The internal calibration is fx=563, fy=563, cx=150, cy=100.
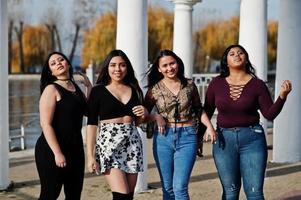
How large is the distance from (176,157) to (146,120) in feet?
1.42

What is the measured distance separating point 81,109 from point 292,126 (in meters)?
6.66

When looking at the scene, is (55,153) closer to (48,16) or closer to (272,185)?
(272,185)

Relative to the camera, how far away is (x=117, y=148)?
16.0 feet

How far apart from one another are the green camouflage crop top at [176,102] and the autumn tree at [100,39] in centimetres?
6461

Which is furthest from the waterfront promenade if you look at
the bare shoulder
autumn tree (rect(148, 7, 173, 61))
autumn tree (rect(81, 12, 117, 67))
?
autumn tree (rect(81, 12, 117, 67))

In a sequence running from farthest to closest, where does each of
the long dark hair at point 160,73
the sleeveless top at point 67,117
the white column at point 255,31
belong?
the white column at point 255,31 → the long dark hair at point 160,73 → the sleeveless top at point 67,117

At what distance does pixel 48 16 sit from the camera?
3543 inches

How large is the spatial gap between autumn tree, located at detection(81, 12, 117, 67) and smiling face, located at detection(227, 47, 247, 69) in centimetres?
6480

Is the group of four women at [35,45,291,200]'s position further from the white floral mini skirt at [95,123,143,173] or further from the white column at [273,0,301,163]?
the white column at [273,0,301,163]

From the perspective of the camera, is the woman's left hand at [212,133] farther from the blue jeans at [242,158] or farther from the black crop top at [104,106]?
the black crop top at [104,106]

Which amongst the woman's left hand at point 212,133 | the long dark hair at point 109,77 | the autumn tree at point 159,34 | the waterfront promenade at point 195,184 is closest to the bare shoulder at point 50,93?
the long dark hair at point 109,77

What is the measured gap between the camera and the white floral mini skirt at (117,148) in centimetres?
486

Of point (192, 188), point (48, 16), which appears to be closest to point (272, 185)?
point (192, 188)

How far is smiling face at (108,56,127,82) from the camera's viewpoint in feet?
16.2
